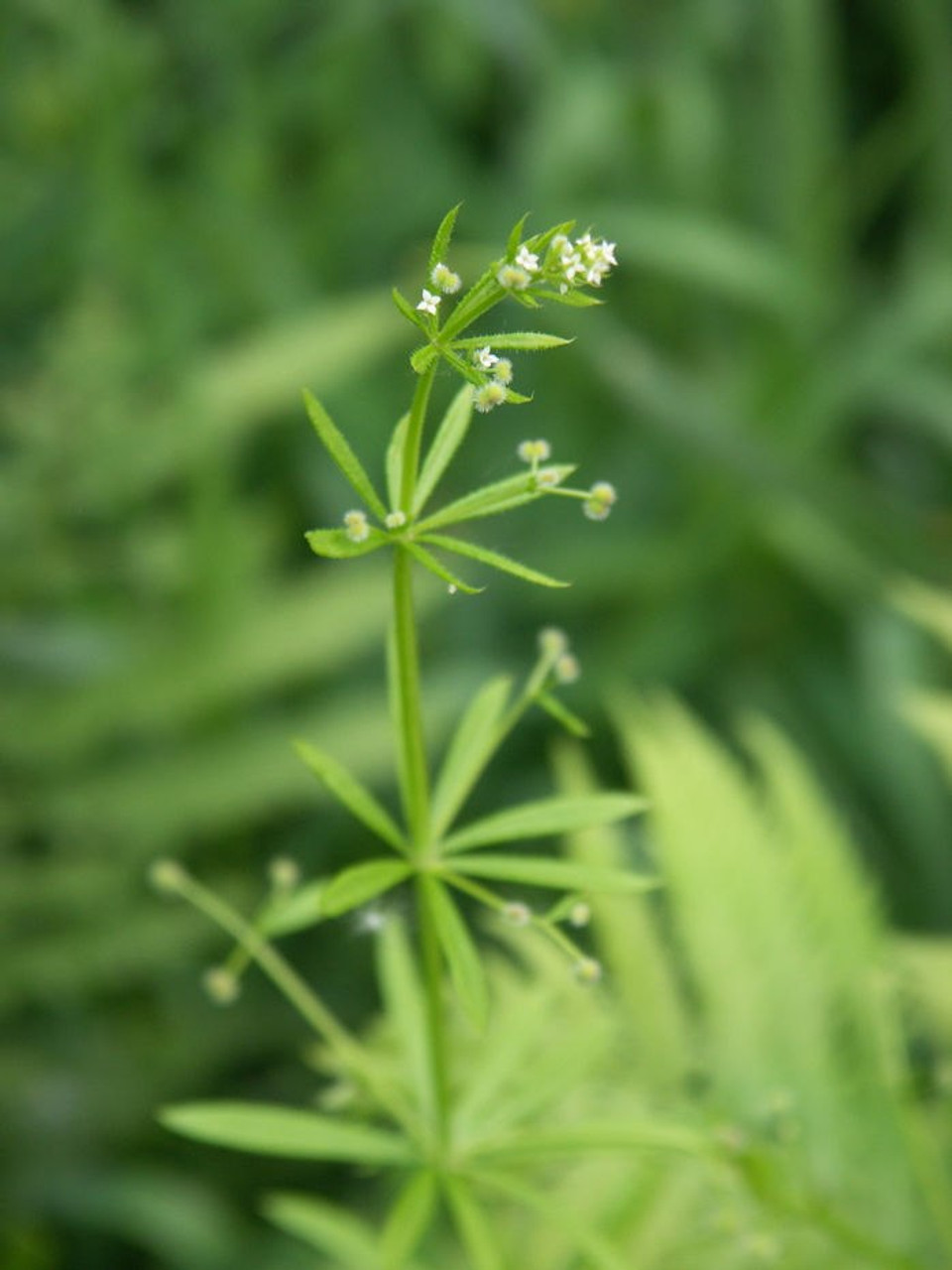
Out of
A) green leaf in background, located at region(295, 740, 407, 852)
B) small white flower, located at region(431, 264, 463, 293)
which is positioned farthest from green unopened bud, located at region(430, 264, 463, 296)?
green leaf in background, located at region(295, 740, 407, 852)

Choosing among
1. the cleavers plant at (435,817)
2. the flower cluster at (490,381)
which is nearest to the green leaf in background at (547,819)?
the cleavers plant at (435,817)

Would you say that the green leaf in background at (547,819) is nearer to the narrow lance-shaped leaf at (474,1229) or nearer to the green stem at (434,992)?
the green stem at (434,992)

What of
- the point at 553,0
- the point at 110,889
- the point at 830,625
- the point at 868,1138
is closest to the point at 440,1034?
the point at 868,1138

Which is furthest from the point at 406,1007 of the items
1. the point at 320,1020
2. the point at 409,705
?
the point at 409,705

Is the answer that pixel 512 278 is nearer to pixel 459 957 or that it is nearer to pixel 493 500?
pixel 493 500

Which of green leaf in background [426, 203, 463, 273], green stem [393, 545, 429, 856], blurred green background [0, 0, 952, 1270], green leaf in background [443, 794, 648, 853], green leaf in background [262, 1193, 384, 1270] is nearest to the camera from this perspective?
green leaf in background [426, 203, 463, 273]

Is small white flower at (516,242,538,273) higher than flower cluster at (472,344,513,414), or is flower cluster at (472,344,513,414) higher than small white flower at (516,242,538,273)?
small white flower at (516,242,538,273)

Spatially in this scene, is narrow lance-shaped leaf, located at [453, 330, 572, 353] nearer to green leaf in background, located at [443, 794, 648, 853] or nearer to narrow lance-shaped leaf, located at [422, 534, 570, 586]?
narrow lance-shaped leaf, located at [422, 534, 570, 586]
